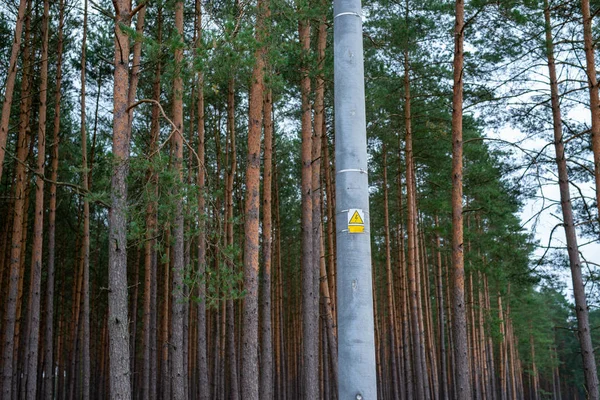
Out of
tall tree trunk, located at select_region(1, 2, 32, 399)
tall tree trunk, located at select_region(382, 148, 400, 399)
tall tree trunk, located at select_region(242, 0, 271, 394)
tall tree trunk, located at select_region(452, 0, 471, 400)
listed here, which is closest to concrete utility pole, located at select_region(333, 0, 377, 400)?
tall tree trunk, located at select_region(242, 0, 271, 394)

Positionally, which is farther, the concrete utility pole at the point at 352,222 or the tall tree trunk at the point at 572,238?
the tall tree trunk at the point at 572,238

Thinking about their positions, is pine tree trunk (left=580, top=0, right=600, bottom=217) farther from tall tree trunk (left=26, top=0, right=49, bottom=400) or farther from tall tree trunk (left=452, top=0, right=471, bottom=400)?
tall tree trunk (left=26, top=0, right=49, bottom=400)

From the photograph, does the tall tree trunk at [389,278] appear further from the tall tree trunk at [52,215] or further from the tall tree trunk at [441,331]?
the tall tree trunk at [52,215]

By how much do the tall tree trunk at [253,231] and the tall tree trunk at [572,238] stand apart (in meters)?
5.91

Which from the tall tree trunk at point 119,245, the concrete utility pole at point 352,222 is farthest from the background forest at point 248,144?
the concrete utility pole at point 352,222

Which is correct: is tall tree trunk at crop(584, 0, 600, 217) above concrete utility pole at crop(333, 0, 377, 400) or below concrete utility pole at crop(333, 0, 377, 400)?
above

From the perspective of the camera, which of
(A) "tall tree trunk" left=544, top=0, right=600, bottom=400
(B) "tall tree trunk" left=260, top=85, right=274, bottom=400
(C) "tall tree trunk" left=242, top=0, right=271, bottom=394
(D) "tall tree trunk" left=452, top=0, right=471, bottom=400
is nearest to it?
(C) "tall tree trunk" left=242, top=0, right=271, bottom=394

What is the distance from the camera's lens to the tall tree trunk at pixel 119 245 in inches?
309

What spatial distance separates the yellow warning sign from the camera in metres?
3.12

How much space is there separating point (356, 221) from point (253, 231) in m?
6.97

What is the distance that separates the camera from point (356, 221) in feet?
10.3

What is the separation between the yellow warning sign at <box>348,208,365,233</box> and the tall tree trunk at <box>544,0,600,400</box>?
10053mm

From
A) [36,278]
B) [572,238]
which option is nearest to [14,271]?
[36,278]

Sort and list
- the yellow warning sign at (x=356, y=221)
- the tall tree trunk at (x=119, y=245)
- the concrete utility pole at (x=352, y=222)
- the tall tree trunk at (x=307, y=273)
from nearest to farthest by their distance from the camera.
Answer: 1. the concrete utility pole at (x=352, y=222)
2. the yellow warning sign at (x=356, y=221)
3. the tall tree trunk at (x=119, y=245)
4. the tall tree trunk at (x=307, y=273)
